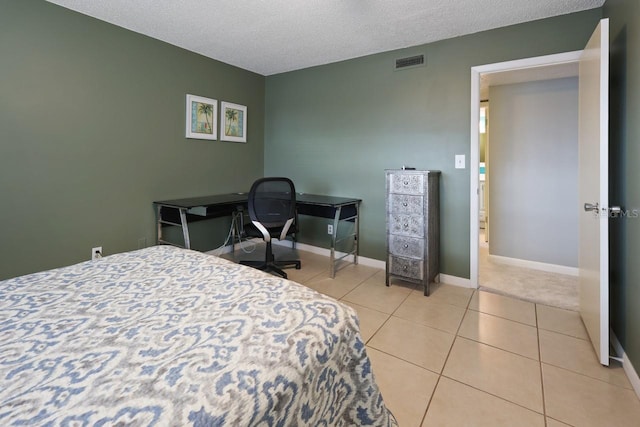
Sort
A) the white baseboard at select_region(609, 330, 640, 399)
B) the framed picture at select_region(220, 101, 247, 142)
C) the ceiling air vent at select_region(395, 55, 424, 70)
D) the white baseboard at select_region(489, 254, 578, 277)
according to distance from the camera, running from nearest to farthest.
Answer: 1. the white baseboard at select_region(609, 330, 640, 399)
2. the ceiling air vent at select_region(395, 55, 424, 70)
3. the white baseboard at select_region(489, 254, 578, 277)
4. the framed picture at select_region(220, 101, 247, 142)

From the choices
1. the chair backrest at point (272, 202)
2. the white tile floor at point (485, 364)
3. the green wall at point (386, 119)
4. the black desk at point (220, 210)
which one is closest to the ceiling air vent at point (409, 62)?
the green wall at point (386, 119)

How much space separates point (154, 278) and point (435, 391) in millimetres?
1449

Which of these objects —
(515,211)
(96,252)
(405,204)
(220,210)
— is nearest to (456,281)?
(405,204)

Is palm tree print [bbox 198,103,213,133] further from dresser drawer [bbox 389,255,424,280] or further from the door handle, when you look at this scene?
the door handle

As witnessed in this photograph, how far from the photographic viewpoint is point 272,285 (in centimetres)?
114

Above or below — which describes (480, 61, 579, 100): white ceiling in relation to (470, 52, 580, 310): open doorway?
above

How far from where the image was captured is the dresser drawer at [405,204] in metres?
2.65

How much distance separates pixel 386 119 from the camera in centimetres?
323

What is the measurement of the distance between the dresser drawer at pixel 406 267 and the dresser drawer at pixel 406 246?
0.16ft

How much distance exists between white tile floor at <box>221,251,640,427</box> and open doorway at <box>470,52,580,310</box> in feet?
1.53

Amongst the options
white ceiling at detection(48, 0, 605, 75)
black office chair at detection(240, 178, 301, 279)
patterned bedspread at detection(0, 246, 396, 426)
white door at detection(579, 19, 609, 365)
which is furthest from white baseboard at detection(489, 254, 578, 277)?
patterned bedspread at detection(0, 246, 396, 426)

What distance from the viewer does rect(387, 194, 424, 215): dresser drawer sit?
2.65 metres

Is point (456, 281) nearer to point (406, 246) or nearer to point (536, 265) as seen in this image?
point (406, 246)

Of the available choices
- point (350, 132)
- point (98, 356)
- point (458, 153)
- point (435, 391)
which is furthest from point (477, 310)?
point (98, 356)
